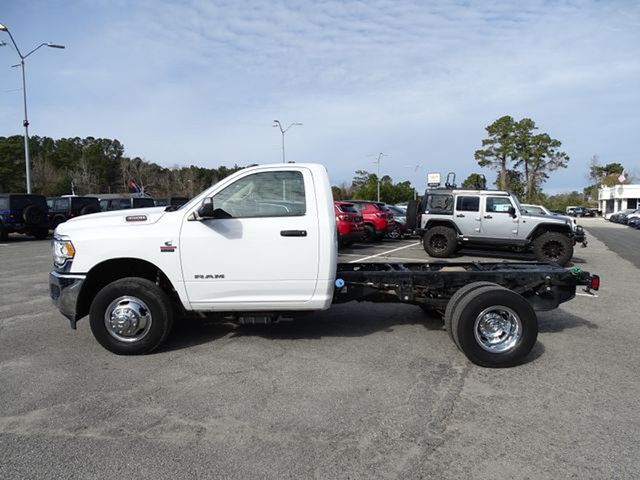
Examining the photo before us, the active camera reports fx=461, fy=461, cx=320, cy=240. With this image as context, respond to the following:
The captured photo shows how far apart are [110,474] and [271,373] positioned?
5.91 feet

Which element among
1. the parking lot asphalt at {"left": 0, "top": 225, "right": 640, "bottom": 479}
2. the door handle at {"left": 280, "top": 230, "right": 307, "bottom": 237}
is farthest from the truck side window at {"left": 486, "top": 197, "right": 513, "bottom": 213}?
the door handle at {"left": 280, "top": 230, "right": 307, "bottom": 237}

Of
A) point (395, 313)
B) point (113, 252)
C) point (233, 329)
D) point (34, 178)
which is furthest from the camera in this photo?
point (34, 178)

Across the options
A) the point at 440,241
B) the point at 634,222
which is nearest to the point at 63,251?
the point at 440,241

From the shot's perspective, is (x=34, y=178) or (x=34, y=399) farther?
(x=34, y=178)

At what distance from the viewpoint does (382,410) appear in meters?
3.72

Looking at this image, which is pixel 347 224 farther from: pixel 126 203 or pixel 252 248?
pixel 126 203

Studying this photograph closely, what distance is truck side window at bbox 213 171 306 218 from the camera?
4.88 m

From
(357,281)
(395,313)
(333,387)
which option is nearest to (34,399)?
(333,387)

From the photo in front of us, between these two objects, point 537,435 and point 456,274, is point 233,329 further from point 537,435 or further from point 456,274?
point 537,435

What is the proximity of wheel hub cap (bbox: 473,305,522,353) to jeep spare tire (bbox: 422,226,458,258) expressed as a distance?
9.30 meters

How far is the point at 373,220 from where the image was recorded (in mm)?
18625

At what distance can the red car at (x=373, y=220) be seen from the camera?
1851cm

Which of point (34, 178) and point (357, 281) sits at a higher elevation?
point (34, 178)

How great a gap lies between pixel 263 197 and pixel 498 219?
10418 millimetres
